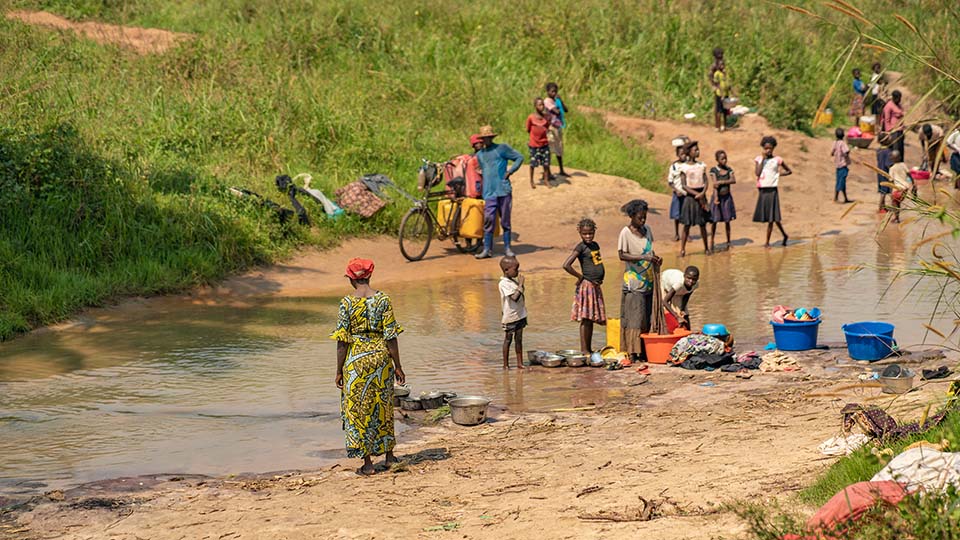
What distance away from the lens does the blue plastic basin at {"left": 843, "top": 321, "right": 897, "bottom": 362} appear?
10023mm

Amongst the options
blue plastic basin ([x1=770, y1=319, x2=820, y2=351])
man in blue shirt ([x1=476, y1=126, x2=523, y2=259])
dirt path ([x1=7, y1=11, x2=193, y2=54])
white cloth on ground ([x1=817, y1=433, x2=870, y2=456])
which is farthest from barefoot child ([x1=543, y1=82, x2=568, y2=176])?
white cloth on ground ([x1=817, y1=433, x2=870, y2=456])

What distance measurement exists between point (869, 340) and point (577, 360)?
8.30 feet

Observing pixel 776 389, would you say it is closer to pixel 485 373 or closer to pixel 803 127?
pixel 485 373

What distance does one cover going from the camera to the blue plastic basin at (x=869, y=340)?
10023 millimetres

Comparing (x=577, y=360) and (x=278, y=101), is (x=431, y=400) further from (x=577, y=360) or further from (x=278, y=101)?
(x=278, y=101)

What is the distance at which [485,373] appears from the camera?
1066 centimetres

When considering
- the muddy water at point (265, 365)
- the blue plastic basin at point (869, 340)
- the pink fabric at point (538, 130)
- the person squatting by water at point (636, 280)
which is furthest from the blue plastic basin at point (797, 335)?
the pink fabric at point (538, 130)

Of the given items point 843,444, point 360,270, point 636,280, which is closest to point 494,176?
point 636,280

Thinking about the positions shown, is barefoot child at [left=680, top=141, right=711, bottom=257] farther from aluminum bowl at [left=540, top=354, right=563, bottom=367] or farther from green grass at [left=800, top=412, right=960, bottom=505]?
green grass at [left=800, top=412, right=960, bottom=505]

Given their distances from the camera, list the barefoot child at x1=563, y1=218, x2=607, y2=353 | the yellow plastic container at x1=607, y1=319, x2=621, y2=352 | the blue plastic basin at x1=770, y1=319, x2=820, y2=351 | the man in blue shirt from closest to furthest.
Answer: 1. the blue plastic basin at x1=770, y1=319, x2=820, y2=351
2. the barefoot child at x1=563, y1=218, x2=607, y2=353
3. the yellow plastic container at x1=607, y1=319, x2=621, y2=352
4. the man in blue shirt

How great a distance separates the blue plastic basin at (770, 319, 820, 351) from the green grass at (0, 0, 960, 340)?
296 cm

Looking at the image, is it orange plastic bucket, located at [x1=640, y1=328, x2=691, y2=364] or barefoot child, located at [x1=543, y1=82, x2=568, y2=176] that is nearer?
orange plastic bucket, located at [x1=640, y1=328, x2=691, y2=364]

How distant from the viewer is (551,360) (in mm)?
10664

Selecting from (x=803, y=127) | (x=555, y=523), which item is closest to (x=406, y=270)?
(x=555, y=523)
